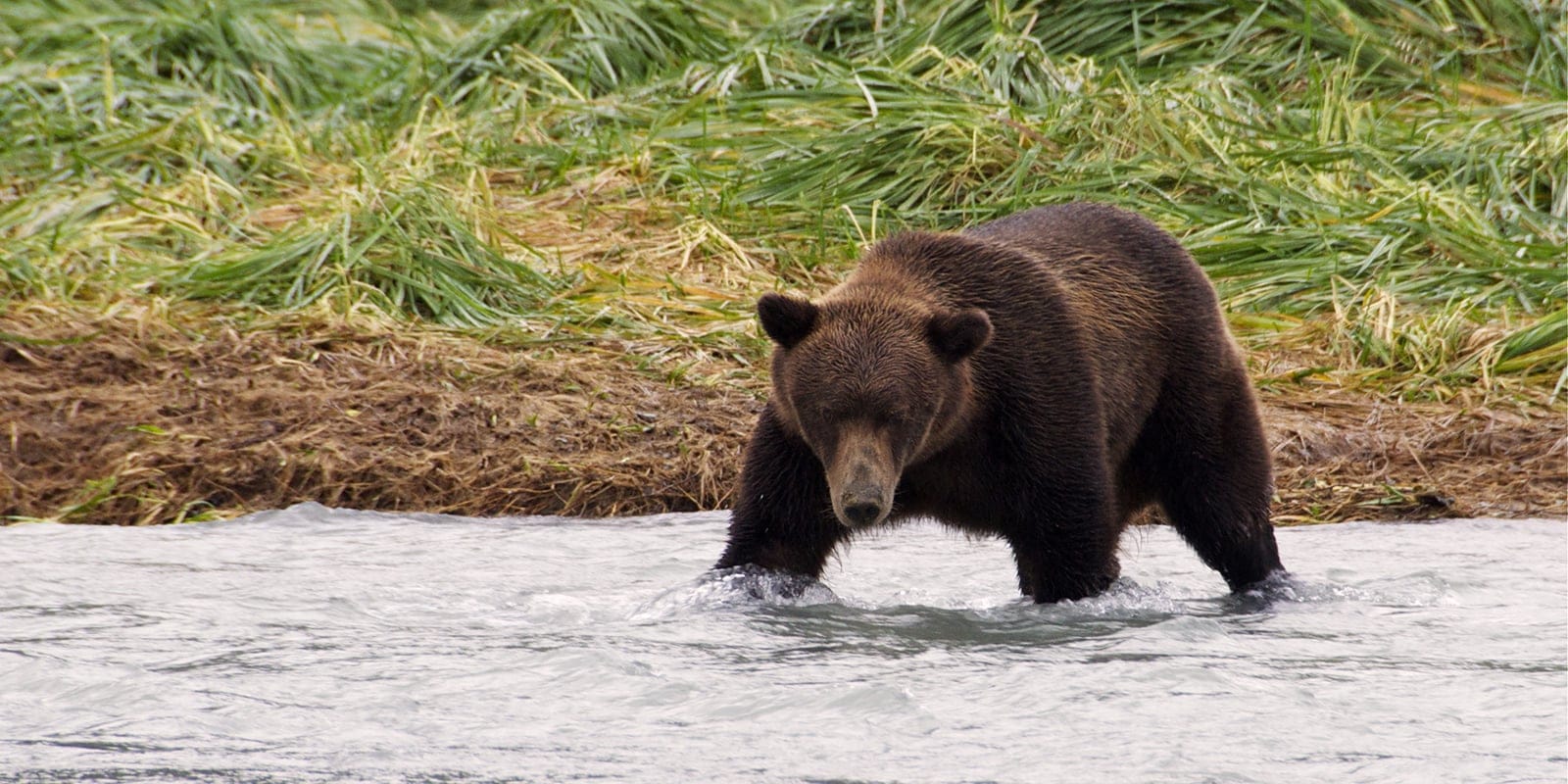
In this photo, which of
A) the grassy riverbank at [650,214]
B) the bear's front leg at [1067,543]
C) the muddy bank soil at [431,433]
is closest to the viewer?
the bear's front leg at [1067,543]

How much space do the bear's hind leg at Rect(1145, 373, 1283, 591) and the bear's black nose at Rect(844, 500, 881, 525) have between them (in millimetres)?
1366

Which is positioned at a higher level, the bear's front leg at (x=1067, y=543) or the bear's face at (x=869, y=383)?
the bear's face at (x=869, y=383)

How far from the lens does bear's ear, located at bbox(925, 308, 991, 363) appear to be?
4.98 m

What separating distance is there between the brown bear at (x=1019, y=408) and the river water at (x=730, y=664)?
21 cm

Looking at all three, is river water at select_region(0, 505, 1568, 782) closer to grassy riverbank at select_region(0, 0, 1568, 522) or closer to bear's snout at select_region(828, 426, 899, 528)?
bear's snout at select_region(828, 426, 899, 528)

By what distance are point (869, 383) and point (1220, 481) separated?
142 cm

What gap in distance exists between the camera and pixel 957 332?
16.4 feet

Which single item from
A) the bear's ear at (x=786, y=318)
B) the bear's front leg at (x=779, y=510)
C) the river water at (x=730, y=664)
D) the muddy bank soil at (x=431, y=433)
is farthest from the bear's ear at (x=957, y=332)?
the muddy bank soil at (x=431, y=433)

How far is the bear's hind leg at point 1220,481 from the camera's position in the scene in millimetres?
5836

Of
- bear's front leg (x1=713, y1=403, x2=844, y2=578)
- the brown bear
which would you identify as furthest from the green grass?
bear's front leg (x1=713, y1=403, x2=844, y2=578)

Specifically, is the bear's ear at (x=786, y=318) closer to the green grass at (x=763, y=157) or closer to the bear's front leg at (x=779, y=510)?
the bear's front leg at (x=779, y=510)

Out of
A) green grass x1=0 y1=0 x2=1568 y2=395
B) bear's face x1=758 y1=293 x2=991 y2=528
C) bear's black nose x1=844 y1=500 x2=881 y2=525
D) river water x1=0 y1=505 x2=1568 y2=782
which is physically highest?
green grass x1=0 y1=0 x2=1568 y2=395

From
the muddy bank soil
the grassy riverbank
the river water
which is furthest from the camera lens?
the grassy riverbank

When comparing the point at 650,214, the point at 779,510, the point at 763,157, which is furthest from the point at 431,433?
the point at 763,157
